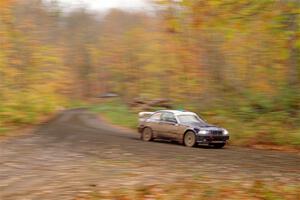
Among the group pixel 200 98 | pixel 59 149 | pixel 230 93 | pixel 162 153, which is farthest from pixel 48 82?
pixel 162 153

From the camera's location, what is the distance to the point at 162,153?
15.8 meters

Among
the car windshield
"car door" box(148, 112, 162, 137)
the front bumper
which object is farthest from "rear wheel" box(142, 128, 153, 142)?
the front bumper

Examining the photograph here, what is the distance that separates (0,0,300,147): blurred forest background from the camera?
16172 millimetres

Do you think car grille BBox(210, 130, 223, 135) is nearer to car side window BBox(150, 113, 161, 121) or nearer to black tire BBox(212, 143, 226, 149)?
black tire BBox(212, 143, 226, 149)

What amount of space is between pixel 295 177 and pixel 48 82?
2431cm

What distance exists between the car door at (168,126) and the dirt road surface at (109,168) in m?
2.59

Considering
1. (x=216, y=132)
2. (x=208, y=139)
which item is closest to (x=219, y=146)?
(x=216, y=132)

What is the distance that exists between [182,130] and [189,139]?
19.9 inches

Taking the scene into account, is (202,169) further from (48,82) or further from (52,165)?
(48,82)

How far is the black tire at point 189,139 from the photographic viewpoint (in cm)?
1939

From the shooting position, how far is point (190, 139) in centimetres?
1959

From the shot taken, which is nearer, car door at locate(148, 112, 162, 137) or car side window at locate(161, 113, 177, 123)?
car side window at locate(161, 113, 177, 123)

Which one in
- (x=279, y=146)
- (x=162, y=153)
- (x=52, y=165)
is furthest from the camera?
(x=279, y=146)

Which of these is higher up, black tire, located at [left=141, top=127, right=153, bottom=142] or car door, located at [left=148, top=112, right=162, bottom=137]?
car door, located at [left=148, top=112, right=162, bottom=137]
